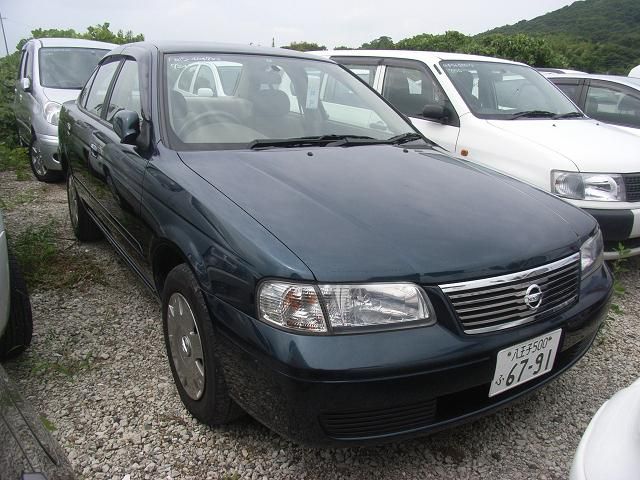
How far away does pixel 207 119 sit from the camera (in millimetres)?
2514

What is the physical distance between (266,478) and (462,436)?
0.81 m

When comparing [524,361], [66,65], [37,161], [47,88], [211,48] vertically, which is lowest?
[37,161]

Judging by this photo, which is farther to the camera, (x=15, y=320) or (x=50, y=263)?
(x=50, y=263)

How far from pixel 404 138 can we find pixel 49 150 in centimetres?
413

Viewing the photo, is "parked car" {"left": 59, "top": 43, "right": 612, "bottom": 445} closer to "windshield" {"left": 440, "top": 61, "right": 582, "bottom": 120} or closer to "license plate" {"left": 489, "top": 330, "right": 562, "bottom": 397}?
"license plate" {"left": 489, "top": 330, "right": 562, "bottom": 397}

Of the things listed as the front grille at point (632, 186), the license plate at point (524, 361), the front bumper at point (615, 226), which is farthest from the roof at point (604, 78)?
the license plate at point (524, 361)

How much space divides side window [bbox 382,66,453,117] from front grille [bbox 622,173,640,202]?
1425mm

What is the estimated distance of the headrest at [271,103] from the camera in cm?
269

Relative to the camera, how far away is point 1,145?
660cm

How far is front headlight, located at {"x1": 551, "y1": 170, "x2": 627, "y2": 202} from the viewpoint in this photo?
3.39 meters

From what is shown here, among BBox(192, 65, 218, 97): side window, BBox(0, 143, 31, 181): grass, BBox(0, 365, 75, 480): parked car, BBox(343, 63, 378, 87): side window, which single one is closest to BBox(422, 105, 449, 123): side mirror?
BBox(343, 63, 378, 87): side window

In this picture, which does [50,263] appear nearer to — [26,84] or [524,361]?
[524,361]

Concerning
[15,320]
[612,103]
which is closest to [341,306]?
[15,320]

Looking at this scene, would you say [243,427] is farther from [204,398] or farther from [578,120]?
[578,120]
